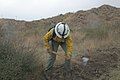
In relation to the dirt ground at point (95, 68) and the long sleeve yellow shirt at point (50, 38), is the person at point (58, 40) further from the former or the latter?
the dirt ground at point (95, 68)

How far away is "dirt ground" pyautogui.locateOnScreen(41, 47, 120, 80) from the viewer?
1077cm

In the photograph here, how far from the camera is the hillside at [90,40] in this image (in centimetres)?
1080

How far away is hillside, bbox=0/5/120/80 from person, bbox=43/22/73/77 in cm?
45

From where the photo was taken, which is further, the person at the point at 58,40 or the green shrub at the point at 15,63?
the person at the point at 58,40

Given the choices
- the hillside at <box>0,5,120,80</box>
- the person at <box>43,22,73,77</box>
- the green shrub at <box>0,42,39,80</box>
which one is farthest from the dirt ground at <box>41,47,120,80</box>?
the green shrub at <box>0,42,39,80</box>

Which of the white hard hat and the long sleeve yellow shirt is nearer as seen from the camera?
the white hard hat

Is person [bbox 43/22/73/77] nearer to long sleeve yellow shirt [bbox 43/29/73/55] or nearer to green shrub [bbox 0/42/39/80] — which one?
long sleeve yellow shirt [bbox 43/29/73/55]

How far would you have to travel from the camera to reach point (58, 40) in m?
10.0

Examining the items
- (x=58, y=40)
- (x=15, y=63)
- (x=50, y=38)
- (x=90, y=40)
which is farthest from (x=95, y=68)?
(x=90, y=40)

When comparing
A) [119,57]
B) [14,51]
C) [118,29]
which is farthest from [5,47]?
[118,29]

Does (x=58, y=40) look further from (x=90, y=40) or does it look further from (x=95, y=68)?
(x=90, y=40)

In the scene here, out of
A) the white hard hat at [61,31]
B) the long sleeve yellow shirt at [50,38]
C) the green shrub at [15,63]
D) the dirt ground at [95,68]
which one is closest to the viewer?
the green shrub at [15,63]

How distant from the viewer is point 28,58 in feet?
32.6

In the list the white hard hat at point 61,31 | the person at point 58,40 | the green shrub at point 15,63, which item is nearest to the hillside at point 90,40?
the green shrub at point 15,63
